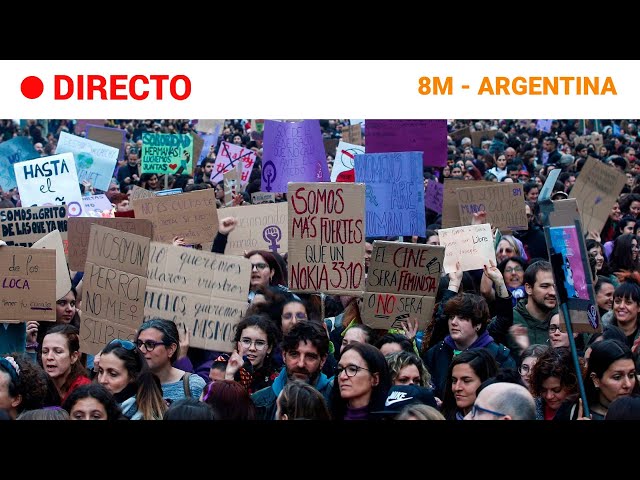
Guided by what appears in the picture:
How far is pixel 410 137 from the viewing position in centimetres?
1134

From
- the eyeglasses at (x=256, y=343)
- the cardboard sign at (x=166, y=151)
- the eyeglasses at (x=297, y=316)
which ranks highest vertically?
the cardboard sign at (x=166, y=151)

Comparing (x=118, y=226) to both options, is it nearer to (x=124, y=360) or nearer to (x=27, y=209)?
(x=27, y=209)

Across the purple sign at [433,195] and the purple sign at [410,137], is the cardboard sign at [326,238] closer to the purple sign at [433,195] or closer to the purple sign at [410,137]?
the purple sign at [410,137]

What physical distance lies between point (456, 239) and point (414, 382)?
3.01 meters

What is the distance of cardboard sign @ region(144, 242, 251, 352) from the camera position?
22.3 feet

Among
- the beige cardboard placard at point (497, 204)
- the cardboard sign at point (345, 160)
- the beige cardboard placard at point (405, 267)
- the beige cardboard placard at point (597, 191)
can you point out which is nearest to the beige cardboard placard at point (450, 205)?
the beige cardboard placard at point (497, 204)

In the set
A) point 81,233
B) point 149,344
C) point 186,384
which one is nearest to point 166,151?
point 81,233

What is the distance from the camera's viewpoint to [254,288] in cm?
780

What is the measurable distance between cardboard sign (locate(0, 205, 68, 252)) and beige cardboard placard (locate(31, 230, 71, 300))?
1.46 m

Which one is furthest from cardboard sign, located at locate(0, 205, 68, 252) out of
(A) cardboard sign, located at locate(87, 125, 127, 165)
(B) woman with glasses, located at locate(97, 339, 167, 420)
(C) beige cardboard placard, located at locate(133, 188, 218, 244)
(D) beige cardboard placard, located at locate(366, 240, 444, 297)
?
(A) cardboard sign, located at locate(87, 125, 127, 165)

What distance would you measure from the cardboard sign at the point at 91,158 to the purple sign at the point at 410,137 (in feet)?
10.8

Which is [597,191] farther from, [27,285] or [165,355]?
[165,355]

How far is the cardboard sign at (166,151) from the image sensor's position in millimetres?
14320

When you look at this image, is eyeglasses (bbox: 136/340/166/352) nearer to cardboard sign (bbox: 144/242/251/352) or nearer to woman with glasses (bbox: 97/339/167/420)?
woman with glasses (bbox: 97/339/167/420)
